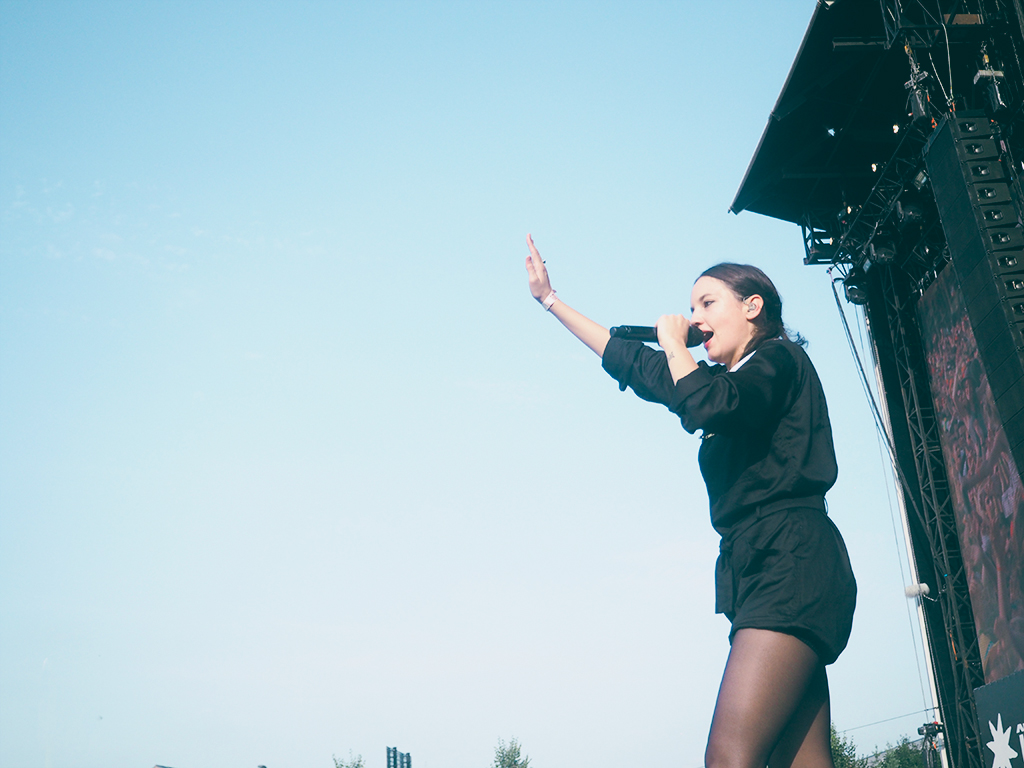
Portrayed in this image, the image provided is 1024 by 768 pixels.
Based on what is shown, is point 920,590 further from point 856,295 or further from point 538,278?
point 538,278

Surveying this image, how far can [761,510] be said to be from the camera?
1.57m

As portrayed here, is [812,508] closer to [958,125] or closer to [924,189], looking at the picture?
[958,125]

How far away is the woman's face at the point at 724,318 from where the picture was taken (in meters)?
1.83

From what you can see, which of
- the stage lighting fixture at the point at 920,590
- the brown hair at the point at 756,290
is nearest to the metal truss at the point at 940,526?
the stage lighting fixture at the point at 920,590

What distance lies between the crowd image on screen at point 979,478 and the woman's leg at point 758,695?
679 cm

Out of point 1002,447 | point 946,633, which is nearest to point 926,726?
point 946,633

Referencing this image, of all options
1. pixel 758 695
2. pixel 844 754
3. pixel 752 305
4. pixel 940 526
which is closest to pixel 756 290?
pixel 752 305

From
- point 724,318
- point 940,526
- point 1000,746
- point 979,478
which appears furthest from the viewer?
point 940,526

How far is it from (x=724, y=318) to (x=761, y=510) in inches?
18.1

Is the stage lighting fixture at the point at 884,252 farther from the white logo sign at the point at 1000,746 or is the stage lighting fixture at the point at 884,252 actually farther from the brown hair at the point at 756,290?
the brown hair at the point at 756,290

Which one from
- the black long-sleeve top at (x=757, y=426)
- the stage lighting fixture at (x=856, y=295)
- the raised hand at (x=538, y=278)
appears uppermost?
the stage lighting fixture at (x=856, y=295)

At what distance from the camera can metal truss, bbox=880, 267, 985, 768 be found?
8.63m

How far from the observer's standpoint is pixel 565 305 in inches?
85.9

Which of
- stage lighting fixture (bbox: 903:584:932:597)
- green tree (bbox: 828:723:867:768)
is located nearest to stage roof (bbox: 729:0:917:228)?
stage lighting fixture (bbox: 903:584:932:597)
